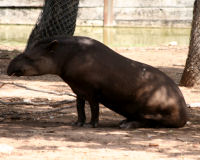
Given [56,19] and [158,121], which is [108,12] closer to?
[56,19]

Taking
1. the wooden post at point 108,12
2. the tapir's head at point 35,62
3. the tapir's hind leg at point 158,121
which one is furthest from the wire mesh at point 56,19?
the wooden post at point 108,12

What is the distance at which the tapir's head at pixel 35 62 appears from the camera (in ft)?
23.6

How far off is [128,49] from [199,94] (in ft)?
25.5

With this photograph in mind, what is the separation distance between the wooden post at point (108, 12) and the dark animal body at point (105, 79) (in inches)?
762

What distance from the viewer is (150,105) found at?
7297mm

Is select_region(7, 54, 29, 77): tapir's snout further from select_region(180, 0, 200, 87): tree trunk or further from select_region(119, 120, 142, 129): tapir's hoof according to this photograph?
select_region(180, 0, 200, 87): tree trunk

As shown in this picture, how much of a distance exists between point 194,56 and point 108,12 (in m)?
15.9

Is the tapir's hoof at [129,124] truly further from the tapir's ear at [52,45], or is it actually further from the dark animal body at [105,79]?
the tapir's ear at [52,45]

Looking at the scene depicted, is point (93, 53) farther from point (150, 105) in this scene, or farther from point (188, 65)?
point (188, 65)

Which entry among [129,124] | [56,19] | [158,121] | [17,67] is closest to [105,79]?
[129,124]

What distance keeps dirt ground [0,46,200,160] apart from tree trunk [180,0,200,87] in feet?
2.62

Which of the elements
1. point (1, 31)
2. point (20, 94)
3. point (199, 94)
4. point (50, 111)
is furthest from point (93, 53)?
point (1, 31)

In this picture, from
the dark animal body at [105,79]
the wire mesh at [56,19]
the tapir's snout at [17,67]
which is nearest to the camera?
the dark animal body at [105,79]

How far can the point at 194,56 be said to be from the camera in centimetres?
1094
